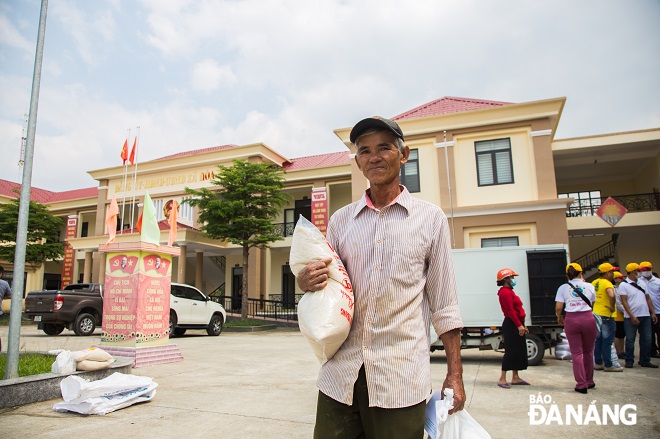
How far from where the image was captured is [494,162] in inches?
663

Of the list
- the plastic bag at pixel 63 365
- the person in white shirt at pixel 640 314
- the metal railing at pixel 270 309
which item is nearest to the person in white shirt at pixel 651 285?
the person in white shirt at pixel 640 314

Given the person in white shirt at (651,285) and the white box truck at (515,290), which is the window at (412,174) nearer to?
the white box truck at (515,290)

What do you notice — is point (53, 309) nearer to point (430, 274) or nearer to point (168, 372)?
point (168, 372)

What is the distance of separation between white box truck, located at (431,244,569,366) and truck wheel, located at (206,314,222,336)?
26.8ft

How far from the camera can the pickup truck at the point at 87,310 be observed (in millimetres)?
12492

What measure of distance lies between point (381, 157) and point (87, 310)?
13.6 meters

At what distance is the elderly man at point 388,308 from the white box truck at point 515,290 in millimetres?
6930

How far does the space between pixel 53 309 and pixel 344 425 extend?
13.2m

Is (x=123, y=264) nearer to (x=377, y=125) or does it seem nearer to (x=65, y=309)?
(x=65, y=309)

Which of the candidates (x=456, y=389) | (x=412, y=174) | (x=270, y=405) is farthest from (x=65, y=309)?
(x=456, y=389)

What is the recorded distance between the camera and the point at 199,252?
23.5 m

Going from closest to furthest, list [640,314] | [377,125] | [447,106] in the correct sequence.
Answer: [377,125], [640,314], [447,106]

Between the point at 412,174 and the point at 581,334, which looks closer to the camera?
the point at 581,334

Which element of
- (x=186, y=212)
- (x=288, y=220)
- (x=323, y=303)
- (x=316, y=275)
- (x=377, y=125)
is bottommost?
(x=323, y=303)
